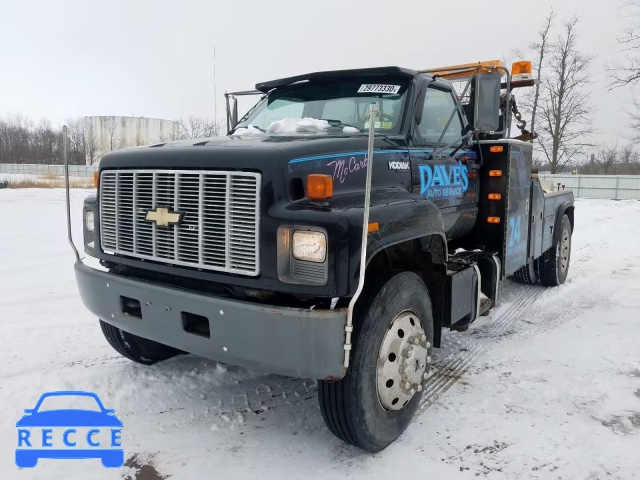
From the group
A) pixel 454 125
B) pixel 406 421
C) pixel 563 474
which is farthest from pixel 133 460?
pixel 454 125

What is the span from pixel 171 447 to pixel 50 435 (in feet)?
2.47

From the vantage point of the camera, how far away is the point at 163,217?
116 inches

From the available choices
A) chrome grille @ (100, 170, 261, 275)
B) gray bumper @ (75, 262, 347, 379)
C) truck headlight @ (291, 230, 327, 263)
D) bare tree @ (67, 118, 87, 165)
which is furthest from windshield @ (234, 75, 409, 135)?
bare tree @ (67, 118, 87, 165)

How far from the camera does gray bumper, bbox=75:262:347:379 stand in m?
2.48

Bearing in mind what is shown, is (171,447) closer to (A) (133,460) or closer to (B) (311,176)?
(A) (133,460)

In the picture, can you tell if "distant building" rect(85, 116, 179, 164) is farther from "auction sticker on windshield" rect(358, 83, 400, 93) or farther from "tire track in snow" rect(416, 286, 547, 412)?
"auction sticker on windshield" rect(358, 83, 400, 93)

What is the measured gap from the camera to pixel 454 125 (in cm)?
445

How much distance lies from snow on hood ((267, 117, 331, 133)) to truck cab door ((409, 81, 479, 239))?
2.22 ft

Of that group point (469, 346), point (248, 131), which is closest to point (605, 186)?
point (469, 346)

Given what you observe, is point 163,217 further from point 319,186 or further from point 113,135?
point 113,135

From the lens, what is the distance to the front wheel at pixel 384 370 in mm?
2764

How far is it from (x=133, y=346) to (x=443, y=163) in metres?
2.82

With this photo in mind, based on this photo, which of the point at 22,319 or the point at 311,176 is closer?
the point at 311,176

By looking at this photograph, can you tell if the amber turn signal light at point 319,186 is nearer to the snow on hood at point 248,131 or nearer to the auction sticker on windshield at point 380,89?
the snow on hood at point 248,131
